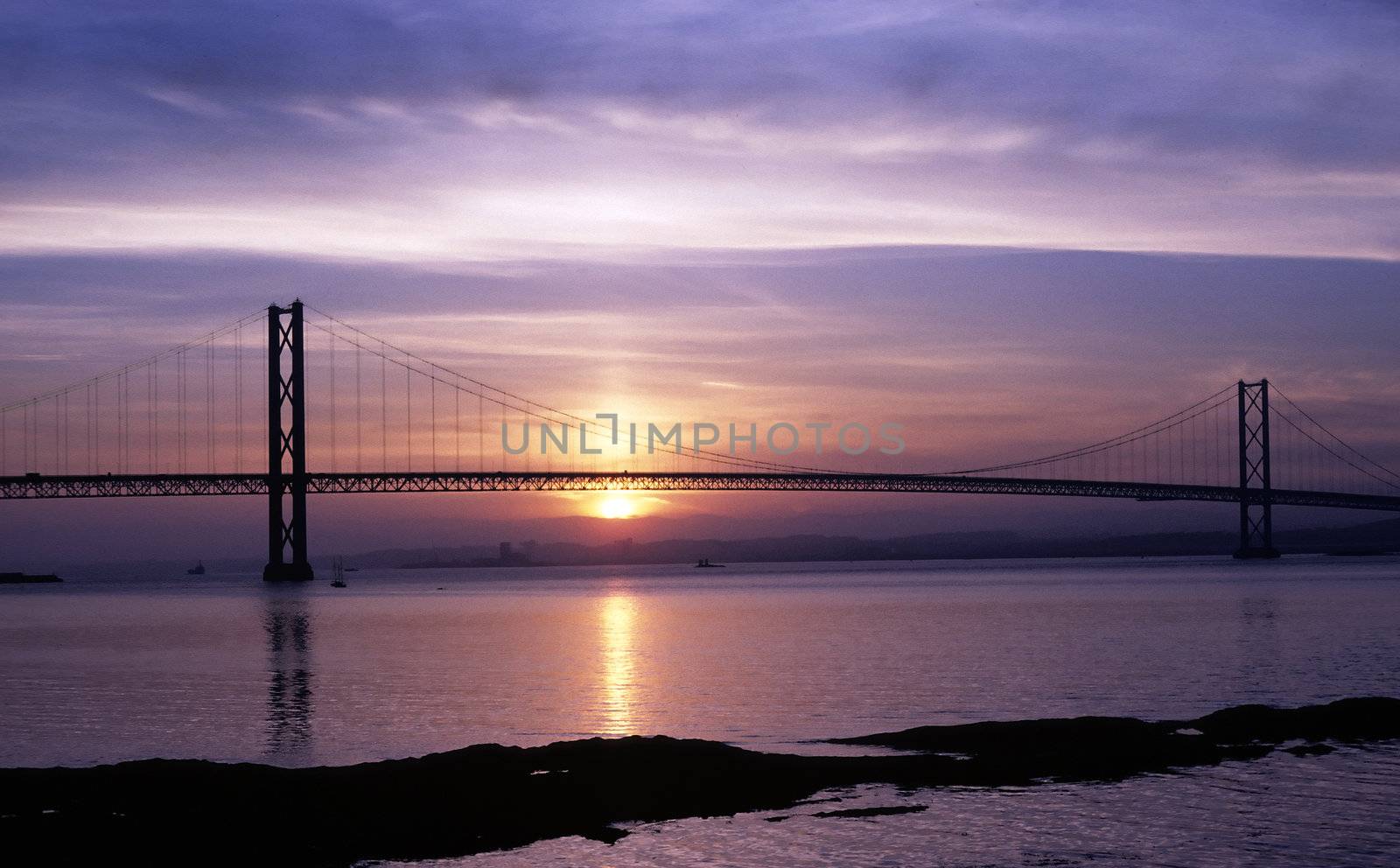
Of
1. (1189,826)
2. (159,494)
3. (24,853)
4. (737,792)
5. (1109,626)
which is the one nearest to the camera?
(24,853)

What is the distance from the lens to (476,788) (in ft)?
Result: 44.1

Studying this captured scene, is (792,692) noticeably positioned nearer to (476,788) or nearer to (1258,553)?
(476,788)

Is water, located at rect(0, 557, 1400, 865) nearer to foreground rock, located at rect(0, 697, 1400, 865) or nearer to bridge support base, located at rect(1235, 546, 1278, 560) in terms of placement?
foreground rock, located at rect(0, 697, 1400, 865)

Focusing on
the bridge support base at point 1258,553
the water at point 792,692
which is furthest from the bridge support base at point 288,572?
the bridge support base at point 1258,553

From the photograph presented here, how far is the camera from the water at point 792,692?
12547mm

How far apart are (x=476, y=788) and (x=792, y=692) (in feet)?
39.0

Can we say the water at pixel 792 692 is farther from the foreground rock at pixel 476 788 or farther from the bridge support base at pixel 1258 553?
the bridge support base at pixel 1258 553

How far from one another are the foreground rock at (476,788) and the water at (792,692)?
0.54 metres

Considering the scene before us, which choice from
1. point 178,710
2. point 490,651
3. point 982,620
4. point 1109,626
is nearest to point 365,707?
point 178,710

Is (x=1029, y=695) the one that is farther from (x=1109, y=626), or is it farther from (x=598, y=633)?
(x=598, y=633)

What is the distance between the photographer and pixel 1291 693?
23406mm

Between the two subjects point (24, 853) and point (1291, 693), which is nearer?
point (24, 853)

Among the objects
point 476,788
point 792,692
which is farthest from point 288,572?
point 476,788

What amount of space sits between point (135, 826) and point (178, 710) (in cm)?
1169
